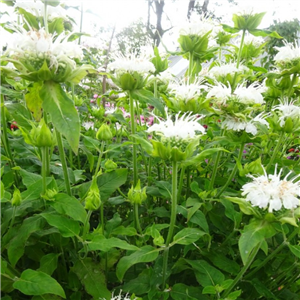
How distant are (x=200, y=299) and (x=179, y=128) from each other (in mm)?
465

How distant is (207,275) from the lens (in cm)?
81

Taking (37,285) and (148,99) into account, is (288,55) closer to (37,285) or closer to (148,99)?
(148,99)

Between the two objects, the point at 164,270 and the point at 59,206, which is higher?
the point at 59,206

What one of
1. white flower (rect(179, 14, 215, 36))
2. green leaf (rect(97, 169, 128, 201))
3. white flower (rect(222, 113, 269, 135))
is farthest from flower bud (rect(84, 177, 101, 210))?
white flower (rect(179, 14, 215, 36))

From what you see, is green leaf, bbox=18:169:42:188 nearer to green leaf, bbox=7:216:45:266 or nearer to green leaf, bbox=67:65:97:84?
green leaf, bbox=7:216:45:266

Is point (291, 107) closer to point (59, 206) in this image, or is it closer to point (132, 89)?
point (132, 89)

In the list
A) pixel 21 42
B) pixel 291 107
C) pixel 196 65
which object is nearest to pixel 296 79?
pixel 291 107

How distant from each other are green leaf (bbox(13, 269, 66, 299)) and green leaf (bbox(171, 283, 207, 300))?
302 mm

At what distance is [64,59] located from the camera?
2.10 ft

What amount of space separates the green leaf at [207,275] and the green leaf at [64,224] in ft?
1.14

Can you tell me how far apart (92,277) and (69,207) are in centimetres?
22

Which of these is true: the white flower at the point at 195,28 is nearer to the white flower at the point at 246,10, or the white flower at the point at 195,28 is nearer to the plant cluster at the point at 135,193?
the plant cluster at the point at 135,193

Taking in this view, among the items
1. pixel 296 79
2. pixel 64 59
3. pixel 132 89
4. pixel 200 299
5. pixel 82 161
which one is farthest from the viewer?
pixel 82 161

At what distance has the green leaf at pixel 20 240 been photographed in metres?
0.70
